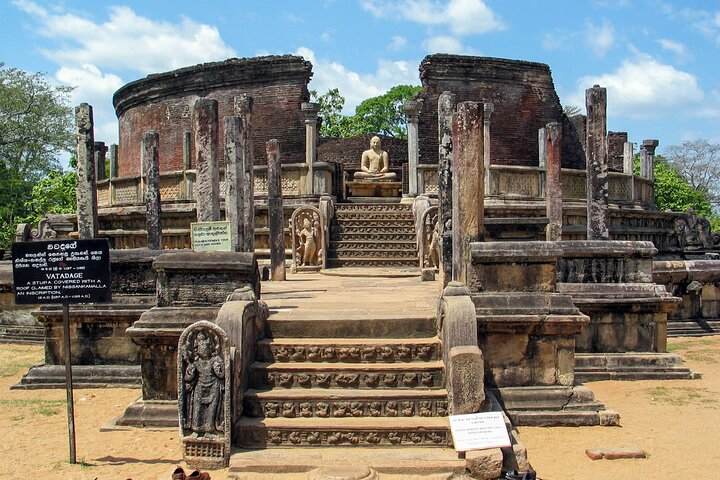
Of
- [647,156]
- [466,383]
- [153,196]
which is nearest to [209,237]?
[466,383]

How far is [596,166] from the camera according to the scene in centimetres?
1021

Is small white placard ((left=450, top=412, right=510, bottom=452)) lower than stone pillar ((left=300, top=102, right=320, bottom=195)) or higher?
Answer: lower

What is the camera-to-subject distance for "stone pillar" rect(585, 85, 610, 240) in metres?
10.2

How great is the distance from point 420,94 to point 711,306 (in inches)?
544

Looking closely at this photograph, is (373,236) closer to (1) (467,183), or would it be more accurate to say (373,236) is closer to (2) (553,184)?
(2) (553,184)

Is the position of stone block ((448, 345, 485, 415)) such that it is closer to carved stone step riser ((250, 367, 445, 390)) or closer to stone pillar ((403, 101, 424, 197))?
carved stone step riser ((250, 367, 445, 390))

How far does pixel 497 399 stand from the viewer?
6023 millimetres

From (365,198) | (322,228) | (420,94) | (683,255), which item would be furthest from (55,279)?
(420,94)

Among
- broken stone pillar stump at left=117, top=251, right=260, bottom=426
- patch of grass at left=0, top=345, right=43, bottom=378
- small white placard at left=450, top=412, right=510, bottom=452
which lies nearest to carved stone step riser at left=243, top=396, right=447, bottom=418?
small white placard at left=450, top=412, right=510, bottom=452

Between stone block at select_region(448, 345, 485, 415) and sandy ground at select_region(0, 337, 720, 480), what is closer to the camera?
sandy ground at select_region(0, 337, 720, 480)

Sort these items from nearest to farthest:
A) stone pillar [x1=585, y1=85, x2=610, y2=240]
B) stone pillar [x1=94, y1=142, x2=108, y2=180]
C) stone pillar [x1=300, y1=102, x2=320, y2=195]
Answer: stone pillar [x1=585, y1=85, x2=610, y2=240]
stone pillar [x1=300, y1=102, x2=320, y2=195]
stone pillar [x1=94, y1=142, x2=108, y2=180]

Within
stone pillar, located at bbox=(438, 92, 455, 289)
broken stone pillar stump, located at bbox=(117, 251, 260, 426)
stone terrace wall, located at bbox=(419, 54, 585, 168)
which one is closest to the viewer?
broken stone pillar stump, located at bbox=(117, 251, 260, 426)

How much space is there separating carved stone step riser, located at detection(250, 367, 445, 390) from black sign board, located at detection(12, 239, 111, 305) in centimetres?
146

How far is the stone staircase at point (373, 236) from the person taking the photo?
13.9 meters
